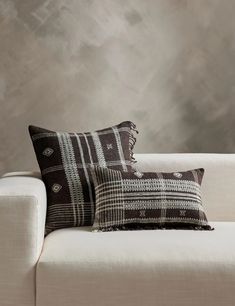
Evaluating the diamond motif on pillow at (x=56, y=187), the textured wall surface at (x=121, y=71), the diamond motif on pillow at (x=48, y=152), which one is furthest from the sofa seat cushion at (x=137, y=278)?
the textured wall surface at (x=121, y=71)

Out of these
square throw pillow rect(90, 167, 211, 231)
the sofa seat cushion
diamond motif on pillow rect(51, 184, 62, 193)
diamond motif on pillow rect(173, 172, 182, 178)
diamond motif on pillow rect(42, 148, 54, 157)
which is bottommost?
the sofa seat cushion

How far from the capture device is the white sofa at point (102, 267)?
2084mm

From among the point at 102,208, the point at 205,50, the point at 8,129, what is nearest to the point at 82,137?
the point at 102,208

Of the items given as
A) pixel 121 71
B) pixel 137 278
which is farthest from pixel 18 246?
pixel 121 71

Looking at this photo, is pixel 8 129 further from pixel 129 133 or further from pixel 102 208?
pixel 102 208

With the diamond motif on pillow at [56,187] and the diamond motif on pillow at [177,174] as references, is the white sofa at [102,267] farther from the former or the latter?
the diamond motif on pillow at [177,174]

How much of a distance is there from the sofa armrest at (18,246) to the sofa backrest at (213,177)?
78 centimetres

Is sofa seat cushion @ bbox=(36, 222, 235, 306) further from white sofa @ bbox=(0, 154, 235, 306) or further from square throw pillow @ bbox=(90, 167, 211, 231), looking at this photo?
square throw pillow @ bbox=(90, 167, 211, 231)

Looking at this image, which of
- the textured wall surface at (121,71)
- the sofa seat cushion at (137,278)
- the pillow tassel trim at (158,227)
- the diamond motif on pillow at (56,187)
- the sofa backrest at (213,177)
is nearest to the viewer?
the sofa seat cushion at (137,278)

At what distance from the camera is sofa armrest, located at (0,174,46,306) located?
2.15 m

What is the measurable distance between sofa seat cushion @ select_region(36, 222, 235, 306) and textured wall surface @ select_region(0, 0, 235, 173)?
4.75 ft

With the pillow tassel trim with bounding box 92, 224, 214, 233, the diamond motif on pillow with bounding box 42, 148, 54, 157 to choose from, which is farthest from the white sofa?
the diamond motif on pillow with bounding box 42, 148, 54, 157

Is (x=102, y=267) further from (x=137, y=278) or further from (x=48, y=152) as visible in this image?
(x=48, y=152)

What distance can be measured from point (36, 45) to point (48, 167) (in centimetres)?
103
